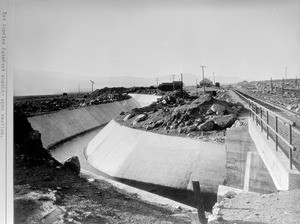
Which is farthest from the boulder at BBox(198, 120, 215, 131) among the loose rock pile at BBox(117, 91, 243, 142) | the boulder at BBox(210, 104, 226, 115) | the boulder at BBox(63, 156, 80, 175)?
the boulder at BBox(63, 156, 80, 175)

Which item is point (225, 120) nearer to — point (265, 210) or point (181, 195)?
point (181, 195)

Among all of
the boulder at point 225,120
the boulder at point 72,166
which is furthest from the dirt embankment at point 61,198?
the boulder at point 225,120

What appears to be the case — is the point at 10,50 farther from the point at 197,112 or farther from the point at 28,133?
the point at 197,112

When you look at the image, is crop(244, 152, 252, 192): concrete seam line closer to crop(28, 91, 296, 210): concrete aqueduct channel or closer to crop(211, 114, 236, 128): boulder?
crop(28, 91, 296, 210): concrete aqueduct channel

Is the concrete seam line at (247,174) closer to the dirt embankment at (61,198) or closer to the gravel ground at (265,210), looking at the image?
the dirt embankment at (61,198)

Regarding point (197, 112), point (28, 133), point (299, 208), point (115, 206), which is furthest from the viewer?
point (197, 112)

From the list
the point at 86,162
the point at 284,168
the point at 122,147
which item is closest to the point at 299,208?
the point at 284,168

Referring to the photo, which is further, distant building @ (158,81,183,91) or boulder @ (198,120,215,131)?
distant building @ (158,81,183,91)
